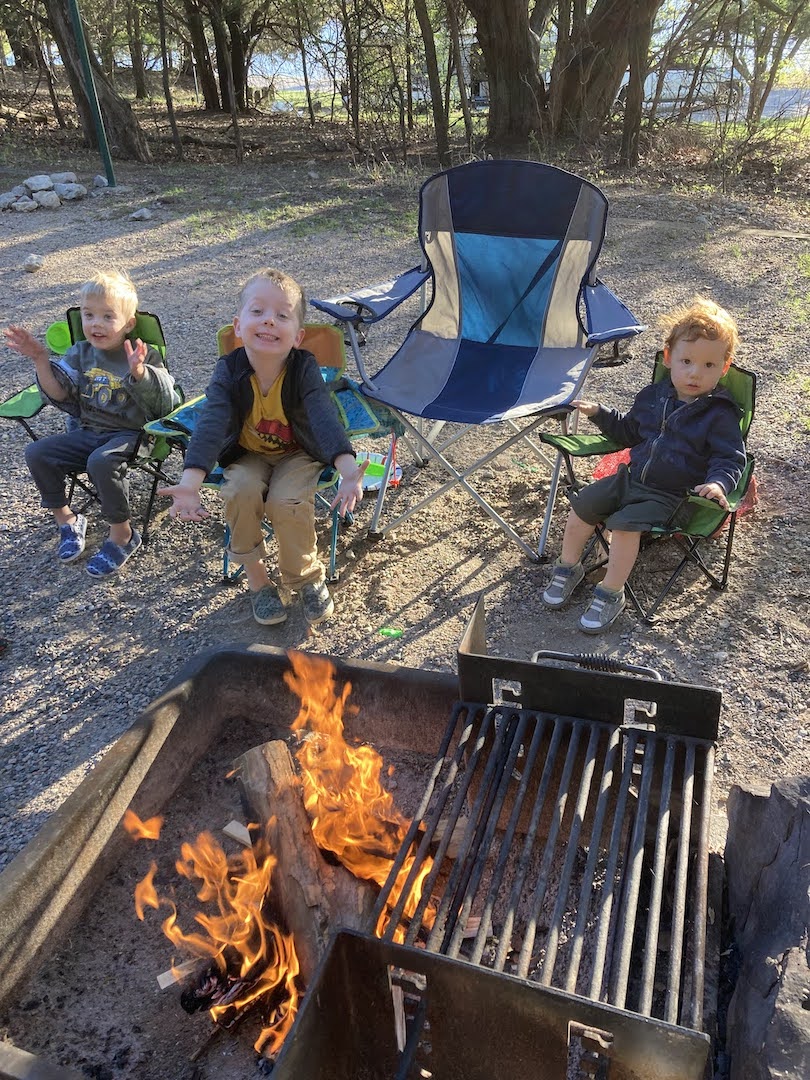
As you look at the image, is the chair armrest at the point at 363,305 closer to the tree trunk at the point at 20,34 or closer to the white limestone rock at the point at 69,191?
the white limestone rock at the point at 69,191

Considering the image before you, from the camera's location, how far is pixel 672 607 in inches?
118

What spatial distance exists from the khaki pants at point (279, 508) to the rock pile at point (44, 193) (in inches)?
312

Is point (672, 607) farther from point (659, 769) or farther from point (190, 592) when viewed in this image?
point (190, 592)

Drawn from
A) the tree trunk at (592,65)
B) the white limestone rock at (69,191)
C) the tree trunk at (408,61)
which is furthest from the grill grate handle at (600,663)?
the tree trunk at (408,61)

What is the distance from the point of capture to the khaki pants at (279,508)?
2.85 meters

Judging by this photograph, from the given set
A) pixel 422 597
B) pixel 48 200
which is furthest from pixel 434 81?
pixel 422 597

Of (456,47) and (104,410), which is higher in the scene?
(456,47)

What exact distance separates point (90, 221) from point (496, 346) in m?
6.50

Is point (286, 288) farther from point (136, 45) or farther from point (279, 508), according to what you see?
point (136, 45)

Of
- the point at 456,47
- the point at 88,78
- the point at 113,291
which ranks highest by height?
the point at 456,47

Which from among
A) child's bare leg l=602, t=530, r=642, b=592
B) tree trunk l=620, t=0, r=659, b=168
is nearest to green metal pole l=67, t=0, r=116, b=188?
tree trunk l=620, t=0, r=659, b=168

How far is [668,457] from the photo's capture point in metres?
2.90

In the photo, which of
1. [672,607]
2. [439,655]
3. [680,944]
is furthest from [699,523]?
[680,944]

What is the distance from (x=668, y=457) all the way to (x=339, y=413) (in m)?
1.25
